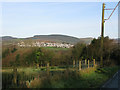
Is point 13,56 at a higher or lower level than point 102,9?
lower

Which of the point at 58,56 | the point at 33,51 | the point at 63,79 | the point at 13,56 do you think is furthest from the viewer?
the point at 58,56

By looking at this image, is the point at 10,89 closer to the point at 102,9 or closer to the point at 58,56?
the point at 102,9

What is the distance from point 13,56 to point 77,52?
2160 cm

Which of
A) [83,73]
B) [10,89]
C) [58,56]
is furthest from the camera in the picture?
[58,56]

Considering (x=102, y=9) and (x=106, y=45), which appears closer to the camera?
(x=102, y=9)

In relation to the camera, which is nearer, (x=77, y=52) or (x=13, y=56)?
(x=13, y=56)

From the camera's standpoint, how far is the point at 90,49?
38.9 m

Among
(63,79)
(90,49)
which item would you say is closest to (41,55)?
(90,49)

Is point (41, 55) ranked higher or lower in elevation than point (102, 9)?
lower

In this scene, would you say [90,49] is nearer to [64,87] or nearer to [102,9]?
[102,9]

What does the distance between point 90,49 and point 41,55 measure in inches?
534

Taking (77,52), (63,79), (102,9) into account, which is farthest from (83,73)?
(77,52)

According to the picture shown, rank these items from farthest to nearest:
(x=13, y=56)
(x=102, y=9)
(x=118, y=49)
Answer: (x=118, y=49)
(x=102, y=9)
(x=13, y=56)

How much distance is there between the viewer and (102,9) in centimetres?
2130
